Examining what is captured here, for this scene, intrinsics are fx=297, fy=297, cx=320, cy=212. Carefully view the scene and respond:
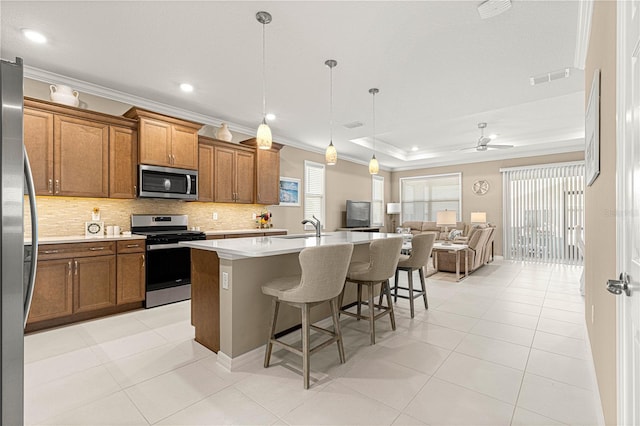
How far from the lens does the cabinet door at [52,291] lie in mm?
2988

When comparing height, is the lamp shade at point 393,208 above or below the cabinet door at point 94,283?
above

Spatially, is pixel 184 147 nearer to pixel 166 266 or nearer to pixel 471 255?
pixel 166 266

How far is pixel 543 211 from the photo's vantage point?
7379 millimetres

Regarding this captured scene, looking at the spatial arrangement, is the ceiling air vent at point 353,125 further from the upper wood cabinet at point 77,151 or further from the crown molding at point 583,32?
the upper wood cabinet at point 77,151

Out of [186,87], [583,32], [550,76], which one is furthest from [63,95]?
[550,76]

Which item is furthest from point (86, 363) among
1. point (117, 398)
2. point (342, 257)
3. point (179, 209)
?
point (179, 209)

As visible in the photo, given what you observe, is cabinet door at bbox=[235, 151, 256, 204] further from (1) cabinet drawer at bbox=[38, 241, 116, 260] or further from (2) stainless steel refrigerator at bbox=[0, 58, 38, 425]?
(2) stainless steel refrigerator at bbox=[0, 58, 38, 425]

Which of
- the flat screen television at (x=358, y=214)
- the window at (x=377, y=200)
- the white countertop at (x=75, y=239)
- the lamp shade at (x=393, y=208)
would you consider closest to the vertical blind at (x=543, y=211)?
the lamp shade at (x=393, y=208)

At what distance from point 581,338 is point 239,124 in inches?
215

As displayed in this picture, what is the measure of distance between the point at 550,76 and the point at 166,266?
5287 mm

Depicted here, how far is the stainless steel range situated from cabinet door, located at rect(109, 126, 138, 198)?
1.43 feet

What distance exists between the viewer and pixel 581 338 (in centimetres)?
284

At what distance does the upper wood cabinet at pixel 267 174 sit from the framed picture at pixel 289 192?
512 mm

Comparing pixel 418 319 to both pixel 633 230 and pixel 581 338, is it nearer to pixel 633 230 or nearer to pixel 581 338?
pixel 581 338
